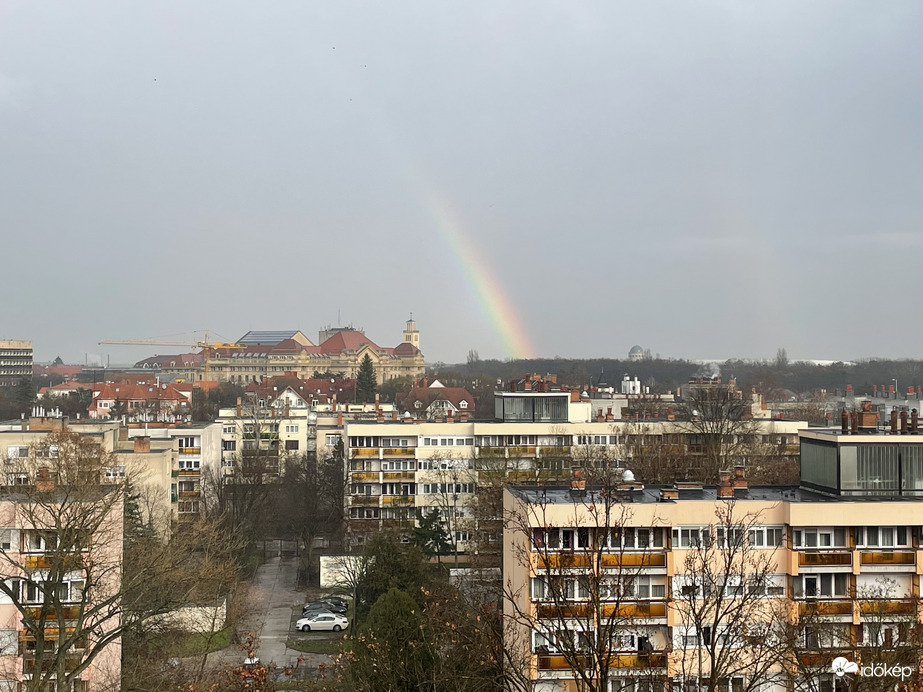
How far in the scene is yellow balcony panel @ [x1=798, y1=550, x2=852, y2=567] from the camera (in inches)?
612

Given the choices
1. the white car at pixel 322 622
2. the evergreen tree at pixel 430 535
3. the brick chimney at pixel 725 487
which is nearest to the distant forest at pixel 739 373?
the evergreen tree at pixel 430 535

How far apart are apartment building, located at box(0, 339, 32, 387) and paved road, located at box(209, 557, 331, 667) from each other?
478 ft

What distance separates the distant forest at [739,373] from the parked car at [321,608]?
2714 inches

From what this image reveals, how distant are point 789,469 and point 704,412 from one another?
3282 mm

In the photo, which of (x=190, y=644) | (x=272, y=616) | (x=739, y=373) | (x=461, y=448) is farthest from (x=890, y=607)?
(x=739, y=373)

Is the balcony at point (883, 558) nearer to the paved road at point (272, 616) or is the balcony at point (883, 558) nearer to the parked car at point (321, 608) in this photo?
the paved road at point (272, 616)

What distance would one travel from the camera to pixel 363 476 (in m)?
38.8

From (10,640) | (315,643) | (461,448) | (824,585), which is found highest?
(461,448)

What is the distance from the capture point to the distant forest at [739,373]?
110938mm

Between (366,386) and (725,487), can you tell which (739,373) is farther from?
(725,487)

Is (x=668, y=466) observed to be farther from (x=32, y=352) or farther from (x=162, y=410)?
(x=32, y=352)

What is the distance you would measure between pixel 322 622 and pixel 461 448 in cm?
1229

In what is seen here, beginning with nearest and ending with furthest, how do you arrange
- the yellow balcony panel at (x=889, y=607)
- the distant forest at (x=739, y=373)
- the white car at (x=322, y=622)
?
the yellow balcony panel at (x=889, y=607)
the white car at (x=322, y=622)
the distant forest at (x=739, y=373)

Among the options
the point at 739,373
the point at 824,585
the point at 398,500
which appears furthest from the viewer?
the point at 739,373
